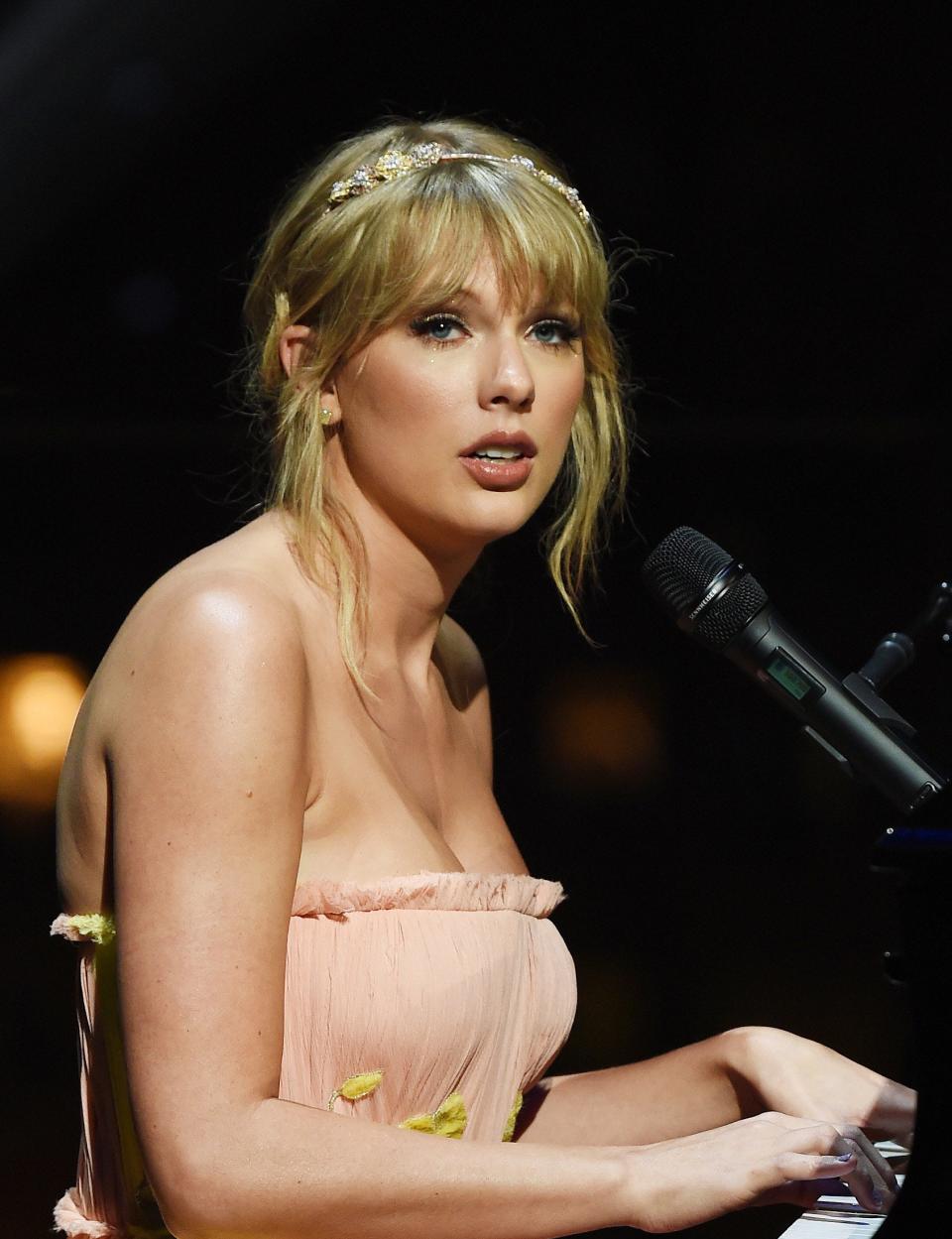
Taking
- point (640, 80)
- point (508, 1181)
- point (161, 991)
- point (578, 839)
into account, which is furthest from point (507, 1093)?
point (640, 80)

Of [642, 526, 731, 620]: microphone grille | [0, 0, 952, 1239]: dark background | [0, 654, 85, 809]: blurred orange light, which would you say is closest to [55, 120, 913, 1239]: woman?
[642, 526, 731, 620]: microphone grille

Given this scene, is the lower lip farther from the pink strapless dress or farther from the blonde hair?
the pink strapless dress

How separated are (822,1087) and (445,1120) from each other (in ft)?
1.20

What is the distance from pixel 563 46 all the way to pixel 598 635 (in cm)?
100

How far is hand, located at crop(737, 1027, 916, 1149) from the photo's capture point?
1496mm

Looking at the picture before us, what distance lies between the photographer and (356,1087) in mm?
1437

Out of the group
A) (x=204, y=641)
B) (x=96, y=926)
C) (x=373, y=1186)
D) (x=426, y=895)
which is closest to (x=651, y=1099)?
(x=426, y=895)

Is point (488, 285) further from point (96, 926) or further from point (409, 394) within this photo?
point (96, 926)

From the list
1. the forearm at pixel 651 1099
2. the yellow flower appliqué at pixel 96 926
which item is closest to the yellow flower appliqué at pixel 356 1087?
the yellow flower appliqué at pixel 96 926

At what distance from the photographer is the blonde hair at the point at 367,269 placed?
156 centimetres

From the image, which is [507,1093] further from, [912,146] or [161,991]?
[912,146]

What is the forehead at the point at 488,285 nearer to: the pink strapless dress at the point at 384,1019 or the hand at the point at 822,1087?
the pink strapless dress at the point at 384,1019

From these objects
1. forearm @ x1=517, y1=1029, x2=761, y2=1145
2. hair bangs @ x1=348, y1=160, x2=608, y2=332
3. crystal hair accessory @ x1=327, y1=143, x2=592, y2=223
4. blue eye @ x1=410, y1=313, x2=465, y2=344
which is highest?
crystal hair accessory @ x1=327, y1=143, x2=592, y2=223

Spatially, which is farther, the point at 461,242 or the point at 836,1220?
the point at 461,242
